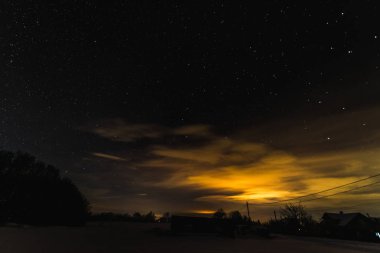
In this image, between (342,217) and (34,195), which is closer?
(34,195)

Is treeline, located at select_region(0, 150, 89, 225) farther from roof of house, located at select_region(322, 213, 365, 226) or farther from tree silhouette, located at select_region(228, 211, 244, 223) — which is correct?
roof of house, located at select_region(322, 213, 365, 226)

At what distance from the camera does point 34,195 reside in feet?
227

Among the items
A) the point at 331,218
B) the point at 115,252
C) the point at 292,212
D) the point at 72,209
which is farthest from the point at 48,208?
the point at 331,218

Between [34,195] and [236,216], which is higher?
[34,195]

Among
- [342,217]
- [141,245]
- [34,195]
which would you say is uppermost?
[34,195]

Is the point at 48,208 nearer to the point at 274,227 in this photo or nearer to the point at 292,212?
the point at 274,227

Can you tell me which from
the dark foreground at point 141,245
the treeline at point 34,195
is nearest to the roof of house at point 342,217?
the dark foreground at point 141,245

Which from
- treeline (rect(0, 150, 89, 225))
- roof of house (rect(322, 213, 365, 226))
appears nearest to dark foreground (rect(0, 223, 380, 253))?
treeline (rect(0, 150, 89, 225))

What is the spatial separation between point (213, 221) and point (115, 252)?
32.1 metres

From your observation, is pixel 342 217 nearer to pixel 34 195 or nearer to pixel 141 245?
pixel 141 245

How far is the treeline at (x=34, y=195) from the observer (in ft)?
214

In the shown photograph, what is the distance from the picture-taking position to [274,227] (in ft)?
231

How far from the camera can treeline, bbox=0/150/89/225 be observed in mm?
65188

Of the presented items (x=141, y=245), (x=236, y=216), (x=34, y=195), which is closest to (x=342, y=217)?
(x=236, y=216)
